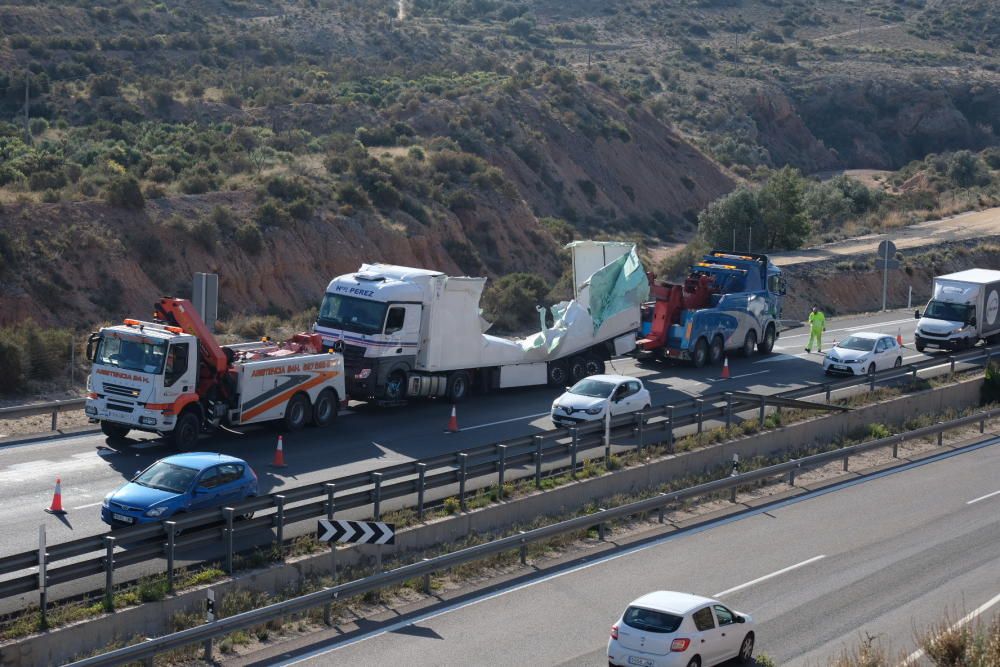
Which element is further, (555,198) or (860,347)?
(555,198)

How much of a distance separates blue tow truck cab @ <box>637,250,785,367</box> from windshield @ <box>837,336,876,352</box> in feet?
9.50

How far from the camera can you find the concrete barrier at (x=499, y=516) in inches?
546

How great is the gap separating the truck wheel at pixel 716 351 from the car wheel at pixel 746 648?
21.3 meters

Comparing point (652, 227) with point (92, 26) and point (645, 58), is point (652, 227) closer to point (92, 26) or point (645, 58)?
point (92, 26)

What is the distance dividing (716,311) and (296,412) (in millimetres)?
14533

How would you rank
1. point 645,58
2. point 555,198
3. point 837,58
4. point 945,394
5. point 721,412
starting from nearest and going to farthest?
point 721,412, point 945,394, point 555,198, point 645,58, point 837,58

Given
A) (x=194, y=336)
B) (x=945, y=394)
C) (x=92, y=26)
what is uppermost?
(x=92, y=26)

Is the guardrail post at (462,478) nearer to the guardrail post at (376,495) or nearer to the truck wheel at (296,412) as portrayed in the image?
the guardrail post at (376,495)

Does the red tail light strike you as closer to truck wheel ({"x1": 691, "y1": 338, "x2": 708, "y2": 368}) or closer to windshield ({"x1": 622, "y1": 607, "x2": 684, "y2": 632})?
windshield ({"x1": 622, "y1": 607, "x2": 684, "y2": 632})

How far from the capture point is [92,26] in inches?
2958

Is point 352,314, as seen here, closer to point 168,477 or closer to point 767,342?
point 168,477

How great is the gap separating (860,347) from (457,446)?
597 inches

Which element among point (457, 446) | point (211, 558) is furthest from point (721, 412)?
point (211, 558)

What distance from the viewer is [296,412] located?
25453 millimetres
